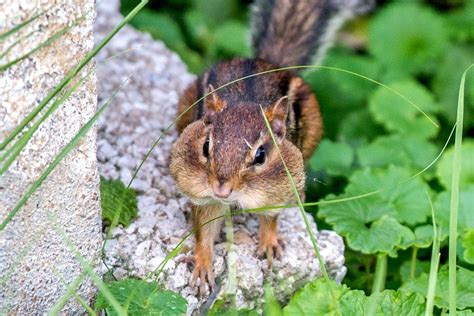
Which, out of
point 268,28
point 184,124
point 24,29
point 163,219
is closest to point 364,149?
point 268,28

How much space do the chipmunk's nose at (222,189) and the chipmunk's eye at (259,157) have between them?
0.13 m

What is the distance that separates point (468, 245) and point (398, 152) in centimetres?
90

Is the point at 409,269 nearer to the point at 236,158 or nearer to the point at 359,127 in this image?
the point at 236,158

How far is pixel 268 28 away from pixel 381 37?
99 cm

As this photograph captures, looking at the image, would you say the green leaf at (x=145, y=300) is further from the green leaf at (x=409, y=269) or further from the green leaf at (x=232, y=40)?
the green leaf at (x=232, y=40)

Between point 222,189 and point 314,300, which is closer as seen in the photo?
point 222,189

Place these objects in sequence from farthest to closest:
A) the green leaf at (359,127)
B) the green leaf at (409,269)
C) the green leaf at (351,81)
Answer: the green leaf at (351,81) < the green leaf at (359,127) < the green leaf at (409,269)

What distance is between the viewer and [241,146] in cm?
245

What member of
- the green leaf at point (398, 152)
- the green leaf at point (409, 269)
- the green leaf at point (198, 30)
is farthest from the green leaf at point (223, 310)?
the green leaf at point (198, 30)

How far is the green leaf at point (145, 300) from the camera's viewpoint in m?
2.32

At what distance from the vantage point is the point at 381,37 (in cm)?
441

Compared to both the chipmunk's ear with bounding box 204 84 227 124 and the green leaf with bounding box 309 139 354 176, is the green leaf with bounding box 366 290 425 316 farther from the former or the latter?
the green leaf with bounding box 309 139 354 176

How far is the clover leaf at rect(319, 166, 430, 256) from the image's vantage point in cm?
281

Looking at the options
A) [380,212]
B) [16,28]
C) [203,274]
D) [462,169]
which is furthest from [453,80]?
[16,28]
